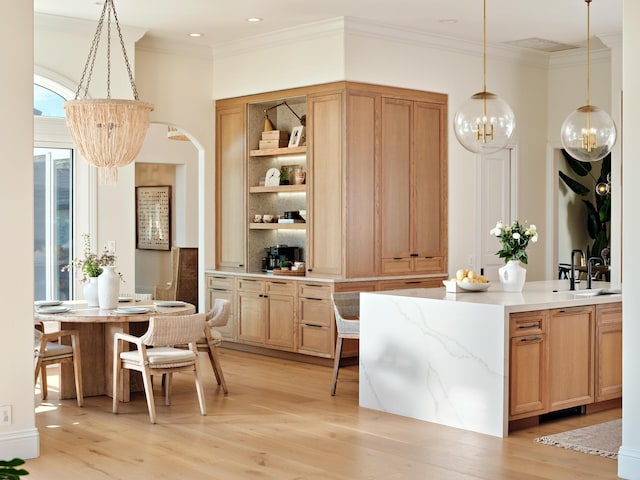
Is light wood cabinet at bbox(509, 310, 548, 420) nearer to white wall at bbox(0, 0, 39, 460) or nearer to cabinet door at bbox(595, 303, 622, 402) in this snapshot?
cabinet door at bbox(595, 303, 622, 402)

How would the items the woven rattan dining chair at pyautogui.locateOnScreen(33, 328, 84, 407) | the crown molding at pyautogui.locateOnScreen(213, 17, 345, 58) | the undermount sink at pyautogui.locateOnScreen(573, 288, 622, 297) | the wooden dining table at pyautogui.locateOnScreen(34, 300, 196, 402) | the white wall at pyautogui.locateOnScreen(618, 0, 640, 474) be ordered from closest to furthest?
the white wall at pyautogui.locateOnScreen(618, 0, 640, 474), the woven rattan dining chair at pyautogui.locateOnScreen(33, 328, 84, 407), the undermount sink at pyautogui.locateOnScreen(573, 288, 622, 297), the wooden dining table at pyautogui.locateOnScreen(34, 300, 196, 402), the crown molding at pyautogui.locateOnScreen(213, 17, 345, 58)

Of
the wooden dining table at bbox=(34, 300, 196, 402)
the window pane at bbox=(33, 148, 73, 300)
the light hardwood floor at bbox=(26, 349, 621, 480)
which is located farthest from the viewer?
the window pane at bbox=(33, 148, 73, 300)

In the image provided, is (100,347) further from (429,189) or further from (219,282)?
(429,189)

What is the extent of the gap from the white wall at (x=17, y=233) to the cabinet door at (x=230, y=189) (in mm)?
4407

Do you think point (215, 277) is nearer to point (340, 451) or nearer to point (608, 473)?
point (340, 451)

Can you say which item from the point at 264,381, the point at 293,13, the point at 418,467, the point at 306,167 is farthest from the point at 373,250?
the point at 418,467

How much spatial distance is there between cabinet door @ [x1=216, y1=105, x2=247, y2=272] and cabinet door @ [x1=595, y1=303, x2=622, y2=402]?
4152 millimetres

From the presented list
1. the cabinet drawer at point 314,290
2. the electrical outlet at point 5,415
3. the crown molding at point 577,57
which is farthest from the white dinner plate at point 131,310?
the crown molding at point 577,57

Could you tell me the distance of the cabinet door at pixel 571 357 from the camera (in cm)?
602

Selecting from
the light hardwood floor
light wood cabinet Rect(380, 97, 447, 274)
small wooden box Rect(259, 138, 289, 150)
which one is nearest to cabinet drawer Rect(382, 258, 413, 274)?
light wood cabinet Rect(380, 97, 447, 274)

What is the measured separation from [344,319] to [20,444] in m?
2.92

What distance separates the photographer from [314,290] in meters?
8.46

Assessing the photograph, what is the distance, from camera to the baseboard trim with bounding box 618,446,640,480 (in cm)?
472

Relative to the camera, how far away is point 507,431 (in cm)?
568
